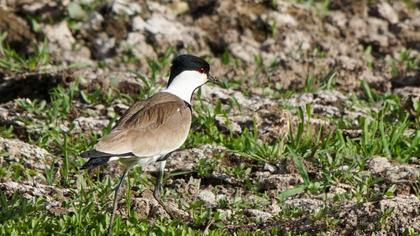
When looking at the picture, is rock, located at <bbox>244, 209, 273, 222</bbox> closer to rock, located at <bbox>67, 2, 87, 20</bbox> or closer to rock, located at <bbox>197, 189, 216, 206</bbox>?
rock, located at <bbox>197, 189, 216, 206</bbox>

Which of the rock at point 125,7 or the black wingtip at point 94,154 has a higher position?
the black wingtip at point 94,154

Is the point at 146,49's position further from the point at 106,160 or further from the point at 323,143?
the point at 106,160

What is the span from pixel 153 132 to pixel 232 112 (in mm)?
2115

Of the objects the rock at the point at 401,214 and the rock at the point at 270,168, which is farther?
the rock at the point at 270,168

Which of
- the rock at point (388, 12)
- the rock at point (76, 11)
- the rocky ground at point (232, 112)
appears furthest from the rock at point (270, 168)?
the rock at point (388, 12)

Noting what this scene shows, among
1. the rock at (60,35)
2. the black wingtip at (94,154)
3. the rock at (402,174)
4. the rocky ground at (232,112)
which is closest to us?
the black wingtip at (94,154)

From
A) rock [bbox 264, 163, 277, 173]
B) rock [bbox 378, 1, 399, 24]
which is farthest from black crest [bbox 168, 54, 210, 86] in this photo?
rock [bbox 378, 1, 399, 24]

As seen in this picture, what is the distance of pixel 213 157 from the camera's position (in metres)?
8.02

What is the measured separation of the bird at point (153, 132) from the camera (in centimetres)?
652

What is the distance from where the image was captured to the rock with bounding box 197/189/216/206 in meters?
7.38

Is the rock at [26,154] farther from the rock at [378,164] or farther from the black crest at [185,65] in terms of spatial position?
the rock at [378,164]

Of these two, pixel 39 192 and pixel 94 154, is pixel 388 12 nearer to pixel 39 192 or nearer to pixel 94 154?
pixel 39 192

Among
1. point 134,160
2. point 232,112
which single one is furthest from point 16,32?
point 134,160

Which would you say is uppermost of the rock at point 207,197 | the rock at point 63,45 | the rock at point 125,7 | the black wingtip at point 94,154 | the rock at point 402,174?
the black wingtip at point 94,154
